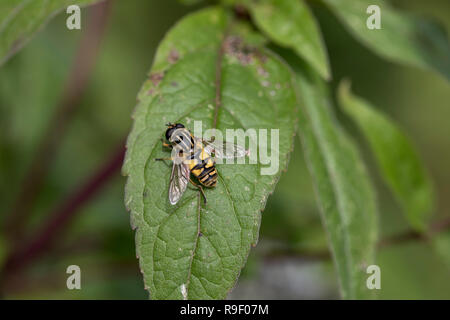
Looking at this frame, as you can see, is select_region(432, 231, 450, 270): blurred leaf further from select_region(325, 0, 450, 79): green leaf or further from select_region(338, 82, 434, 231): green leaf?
select_region(325, 0, 450, 79): green leaf

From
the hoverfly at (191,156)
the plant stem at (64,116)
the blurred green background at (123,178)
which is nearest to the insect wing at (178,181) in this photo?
the hoverfly at (191,156)

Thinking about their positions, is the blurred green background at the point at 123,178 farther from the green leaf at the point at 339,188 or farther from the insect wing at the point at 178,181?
the insect wing at the point at 178,181

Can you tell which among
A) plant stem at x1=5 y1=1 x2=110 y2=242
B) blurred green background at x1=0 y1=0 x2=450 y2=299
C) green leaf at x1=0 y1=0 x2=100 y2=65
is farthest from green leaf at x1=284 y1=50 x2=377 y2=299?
plant stem at x1=5 y1=1 x2=110 y2=242

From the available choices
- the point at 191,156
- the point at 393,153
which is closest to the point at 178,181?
the point at 191,156

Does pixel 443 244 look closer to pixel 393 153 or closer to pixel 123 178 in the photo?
pixel 393 153

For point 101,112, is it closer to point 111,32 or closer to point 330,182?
point 111,32
